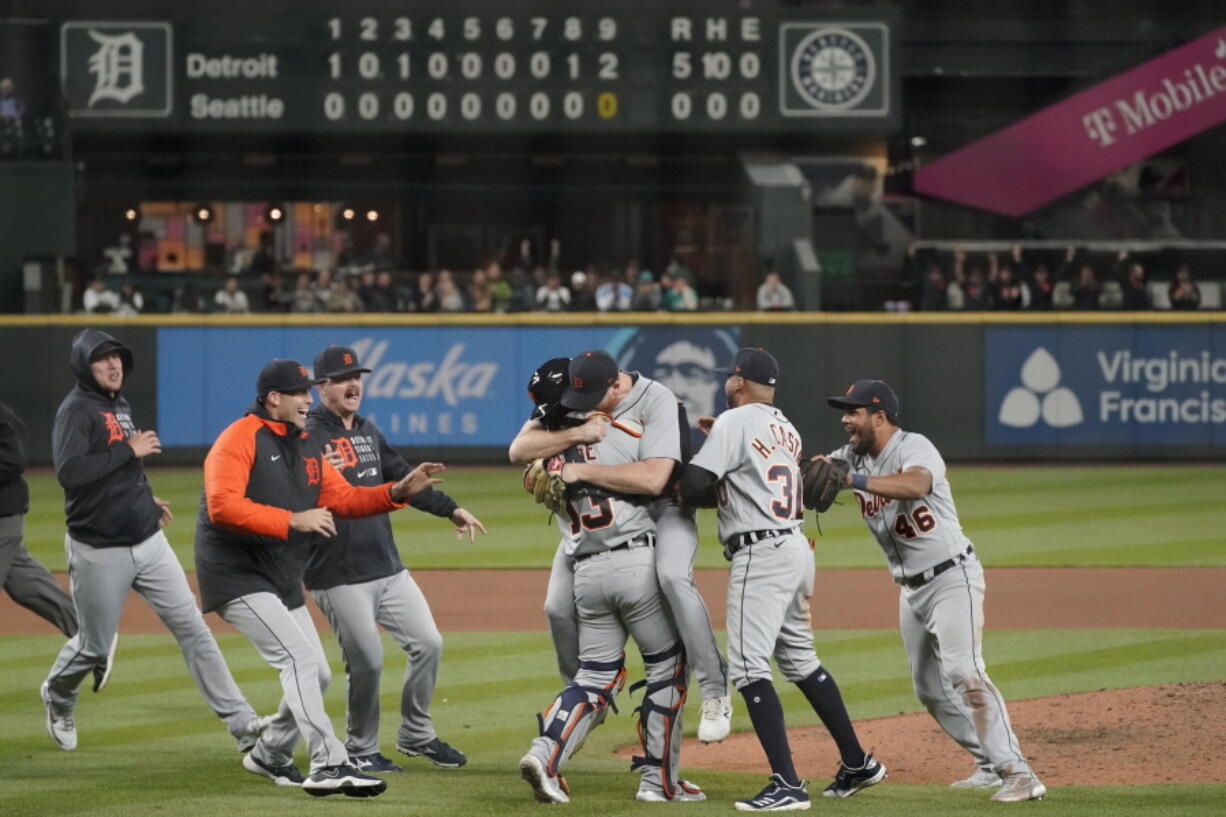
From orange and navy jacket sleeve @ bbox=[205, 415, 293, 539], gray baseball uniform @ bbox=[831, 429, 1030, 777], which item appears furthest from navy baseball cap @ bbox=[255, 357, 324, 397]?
gray baseball uniform @ bbox=[831, 429, 1030, 777]

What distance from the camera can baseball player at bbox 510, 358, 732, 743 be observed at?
21.8 feet

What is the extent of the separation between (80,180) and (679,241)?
870 cm

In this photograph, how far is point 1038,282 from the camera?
23.1m

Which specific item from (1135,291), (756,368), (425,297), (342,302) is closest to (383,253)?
(425,297)

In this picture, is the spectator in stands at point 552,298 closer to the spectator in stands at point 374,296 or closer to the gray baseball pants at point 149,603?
the spectator in stands at point 374,296

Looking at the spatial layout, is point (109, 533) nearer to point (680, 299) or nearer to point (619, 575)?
point (619, 575)

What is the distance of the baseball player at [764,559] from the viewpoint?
259 inches

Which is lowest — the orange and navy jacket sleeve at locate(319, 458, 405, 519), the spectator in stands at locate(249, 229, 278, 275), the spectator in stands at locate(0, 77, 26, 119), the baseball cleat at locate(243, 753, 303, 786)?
the baseball cleat at locate(243, 753, 303, 786)

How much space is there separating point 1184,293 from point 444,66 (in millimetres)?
9626

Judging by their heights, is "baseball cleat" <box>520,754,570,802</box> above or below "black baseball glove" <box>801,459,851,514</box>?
below

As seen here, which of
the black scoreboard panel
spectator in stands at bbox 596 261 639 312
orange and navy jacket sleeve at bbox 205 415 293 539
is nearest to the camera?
orange and navy jacket sleeve at bbox 205 415 293 539

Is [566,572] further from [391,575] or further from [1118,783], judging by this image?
[1118,783]

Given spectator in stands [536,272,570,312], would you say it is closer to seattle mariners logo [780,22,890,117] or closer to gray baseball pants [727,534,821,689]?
seattle mariners logo [780,22,890,117]

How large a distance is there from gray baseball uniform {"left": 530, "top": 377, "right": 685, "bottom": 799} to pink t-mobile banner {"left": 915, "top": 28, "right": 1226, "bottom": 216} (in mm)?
21532
